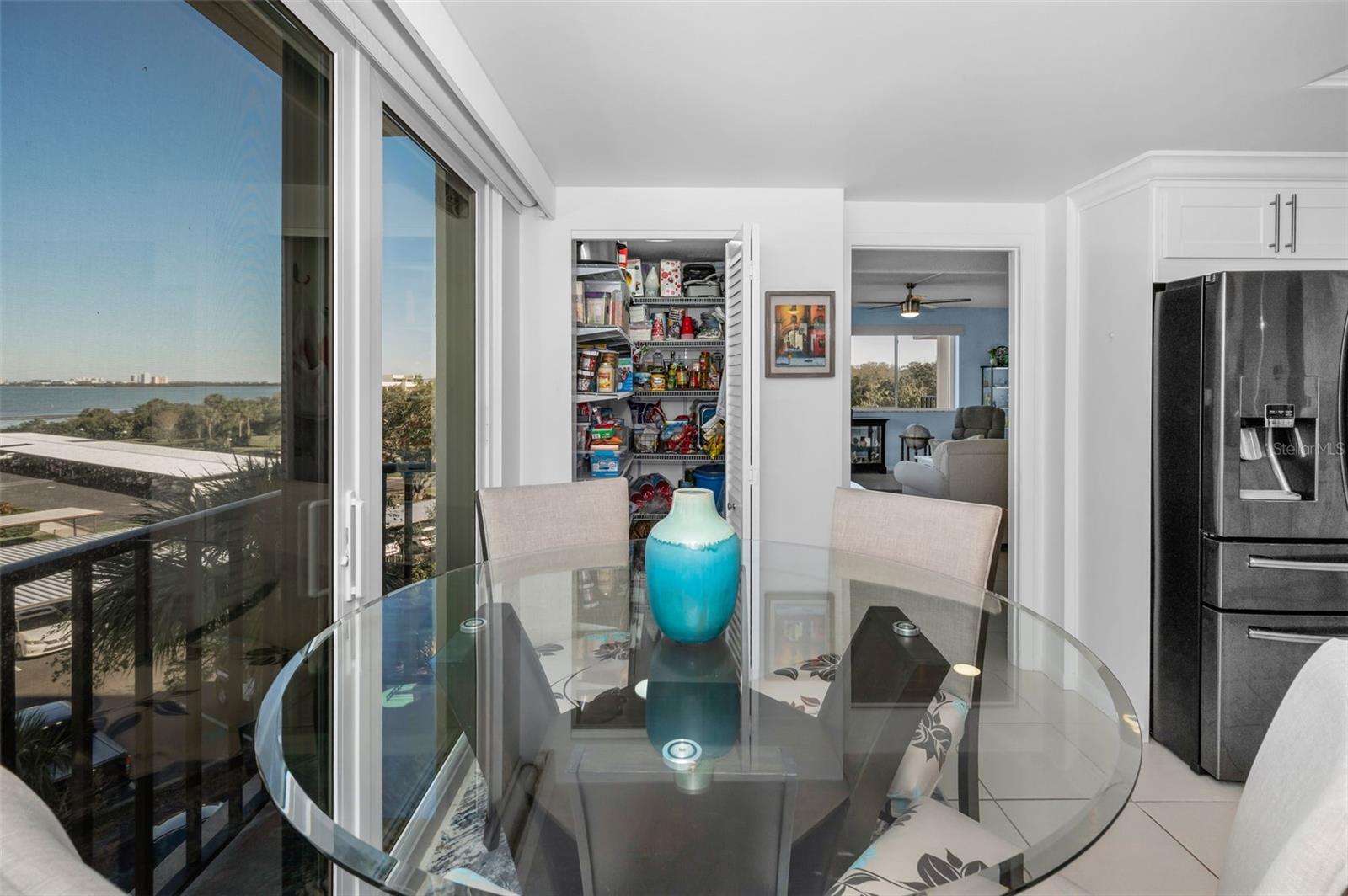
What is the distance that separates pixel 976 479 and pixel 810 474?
113 inches

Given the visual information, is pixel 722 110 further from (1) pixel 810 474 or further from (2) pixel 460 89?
(1) pixel 810 474

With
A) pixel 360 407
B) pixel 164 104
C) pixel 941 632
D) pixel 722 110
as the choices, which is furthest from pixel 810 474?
pixel 164 104

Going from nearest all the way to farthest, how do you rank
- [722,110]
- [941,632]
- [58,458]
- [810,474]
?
1. [58,458]
2. [941,632]
3. [722,110]
4. [810,474]

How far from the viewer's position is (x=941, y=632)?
5.03 ft

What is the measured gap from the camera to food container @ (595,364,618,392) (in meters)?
3.92

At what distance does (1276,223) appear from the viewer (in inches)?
120

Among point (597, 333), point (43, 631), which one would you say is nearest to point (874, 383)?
point (597, 333)

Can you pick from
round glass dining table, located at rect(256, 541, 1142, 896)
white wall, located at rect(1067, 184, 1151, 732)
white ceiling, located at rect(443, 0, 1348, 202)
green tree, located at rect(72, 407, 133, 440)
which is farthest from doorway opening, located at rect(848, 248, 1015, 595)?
green tree, located at rect(72, 407, 133, 440)

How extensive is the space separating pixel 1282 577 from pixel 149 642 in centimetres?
340

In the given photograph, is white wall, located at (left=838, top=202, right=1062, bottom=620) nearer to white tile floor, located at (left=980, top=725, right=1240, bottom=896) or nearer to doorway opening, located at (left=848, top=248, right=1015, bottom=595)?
white tile floor, located at (left=980, top=725, right=1240, bottom=896)

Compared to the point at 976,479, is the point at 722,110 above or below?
above

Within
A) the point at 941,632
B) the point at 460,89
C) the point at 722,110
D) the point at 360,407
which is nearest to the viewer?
the point at 941,632

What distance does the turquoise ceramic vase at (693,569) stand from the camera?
1298 millimetres

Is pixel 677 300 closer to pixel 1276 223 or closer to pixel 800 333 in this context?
pixel 800 333
